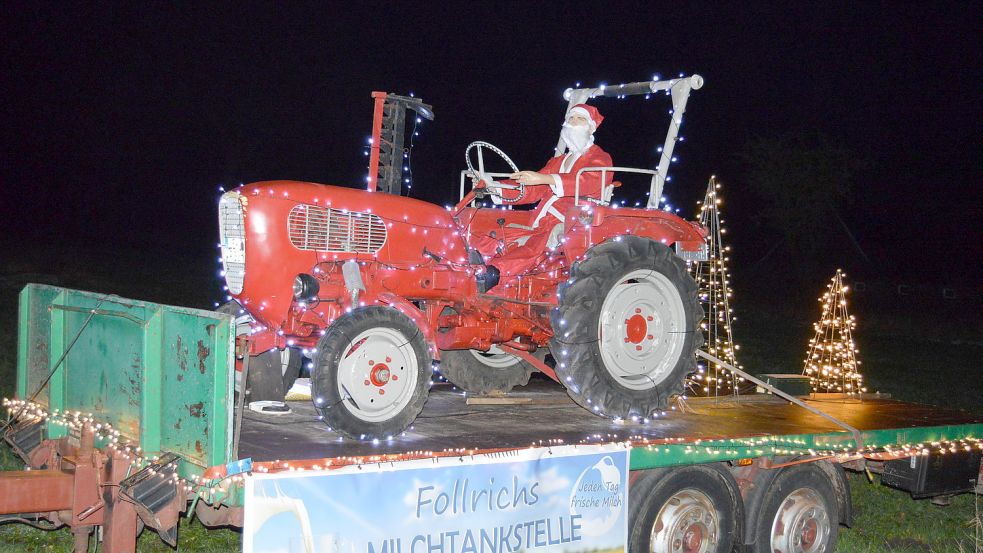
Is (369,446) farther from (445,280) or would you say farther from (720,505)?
(720,505)

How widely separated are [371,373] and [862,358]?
1610 centimetres

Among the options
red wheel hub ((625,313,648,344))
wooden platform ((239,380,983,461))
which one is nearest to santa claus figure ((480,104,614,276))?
red wheel hub ((625,313,648,344))

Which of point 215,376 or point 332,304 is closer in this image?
point 215,376

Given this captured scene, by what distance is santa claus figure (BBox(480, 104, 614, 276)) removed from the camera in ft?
20.5

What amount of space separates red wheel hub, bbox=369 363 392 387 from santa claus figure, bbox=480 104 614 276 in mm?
1341

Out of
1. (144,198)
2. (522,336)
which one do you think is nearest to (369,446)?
(522,336)

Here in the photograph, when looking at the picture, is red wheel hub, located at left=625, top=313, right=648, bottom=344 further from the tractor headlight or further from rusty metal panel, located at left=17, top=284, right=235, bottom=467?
rusty metal panel, located at left=17, top=284, right=235, bottom=467

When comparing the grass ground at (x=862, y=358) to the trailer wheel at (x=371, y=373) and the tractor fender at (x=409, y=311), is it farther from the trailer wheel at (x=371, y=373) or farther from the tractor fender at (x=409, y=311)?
the tractor fender at (x=409, y=311)

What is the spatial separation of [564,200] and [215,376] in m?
2.97

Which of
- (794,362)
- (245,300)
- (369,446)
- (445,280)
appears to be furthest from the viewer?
(794,362)

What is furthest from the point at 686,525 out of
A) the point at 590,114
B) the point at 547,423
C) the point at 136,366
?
the point at 136,366

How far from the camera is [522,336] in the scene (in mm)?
6309

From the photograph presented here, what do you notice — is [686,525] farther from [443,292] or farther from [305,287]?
[305,287]

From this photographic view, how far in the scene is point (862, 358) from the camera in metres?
19.0
